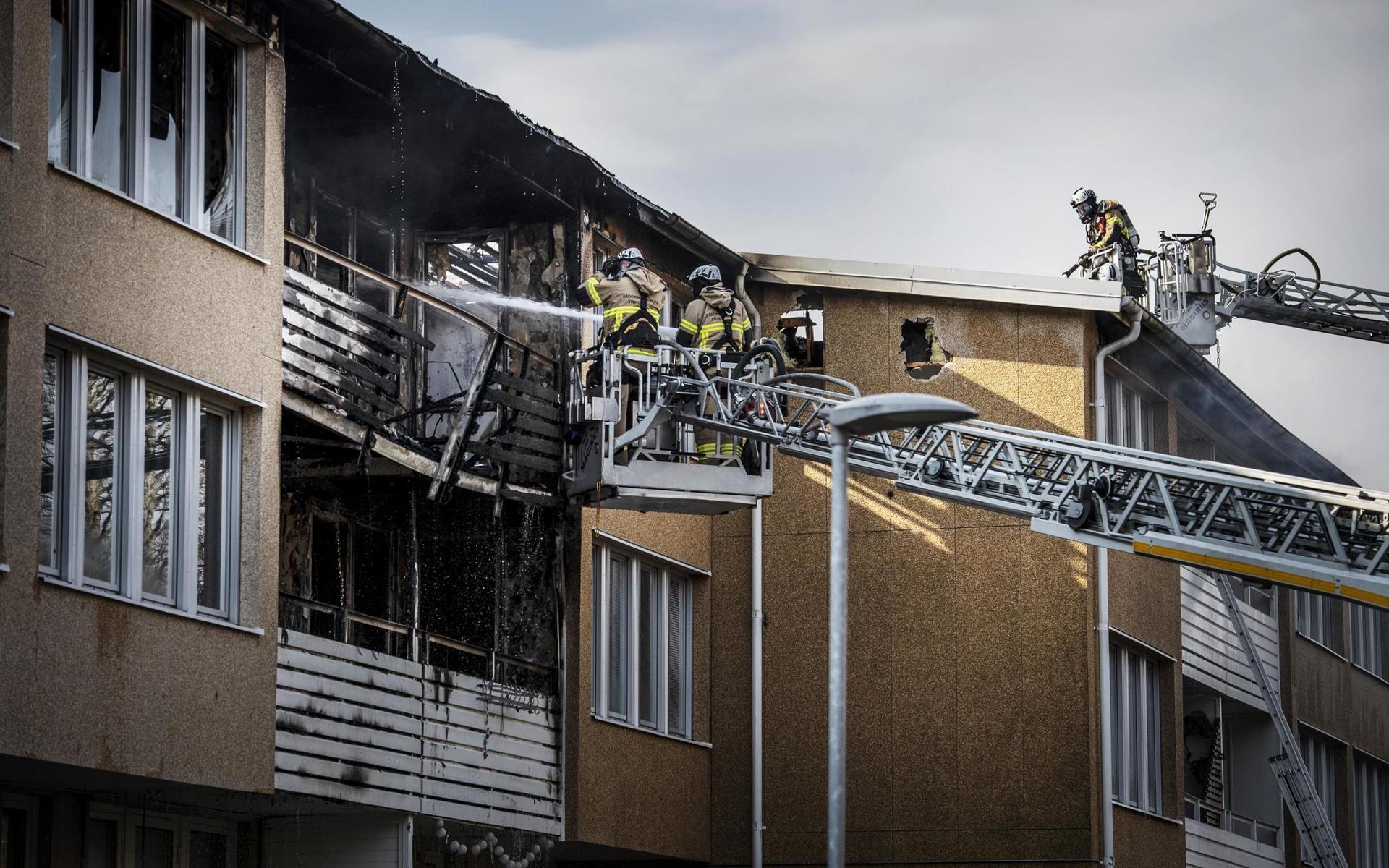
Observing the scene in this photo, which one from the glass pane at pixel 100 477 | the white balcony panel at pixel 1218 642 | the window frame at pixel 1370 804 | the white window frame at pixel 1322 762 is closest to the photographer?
the glass pane at pixel 100 477

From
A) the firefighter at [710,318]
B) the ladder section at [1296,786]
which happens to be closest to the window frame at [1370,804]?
the ladder section at [1296,786]

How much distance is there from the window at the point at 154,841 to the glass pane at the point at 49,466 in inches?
109

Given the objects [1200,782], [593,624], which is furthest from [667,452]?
[1200,782]

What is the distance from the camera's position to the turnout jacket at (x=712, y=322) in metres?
17.5

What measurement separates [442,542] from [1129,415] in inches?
336

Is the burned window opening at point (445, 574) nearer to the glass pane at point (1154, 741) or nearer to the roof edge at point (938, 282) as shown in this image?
the roof edge at point (938, 282)

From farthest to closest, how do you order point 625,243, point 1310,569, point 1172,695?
point 1172,695 < point 625,243 < point 1310,569

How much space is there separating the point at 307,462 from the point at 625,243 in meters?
4.68

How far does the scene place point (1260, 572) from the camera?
1435 centimetres

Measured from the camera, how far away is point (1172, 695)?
22.7 m

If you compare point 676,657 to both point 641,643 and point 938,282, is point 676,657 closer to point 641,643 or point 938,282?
point 641,643

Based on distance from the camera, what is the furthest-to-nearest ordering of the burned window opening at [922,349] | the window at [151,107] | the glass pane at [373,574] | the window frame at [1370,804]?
the window frame at [1370,804]
the burned window opening at [922,349]
the glass pane at [373,574]
the window at [151,107]

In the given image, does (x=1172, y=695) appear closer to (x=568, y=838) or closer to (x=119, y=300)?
(x=568, y=838)

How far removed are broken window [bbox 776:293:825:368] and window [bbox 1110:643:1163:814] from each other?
434 cm
